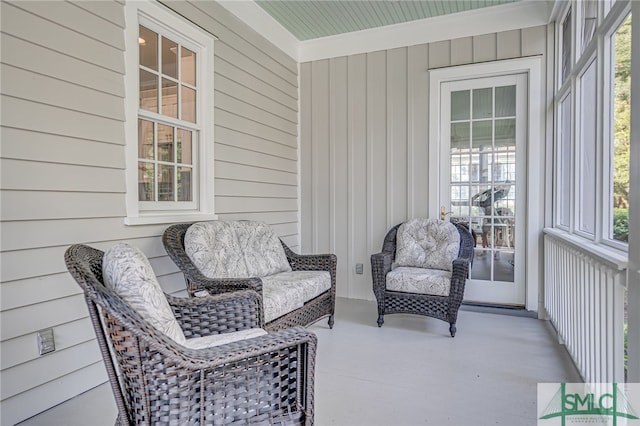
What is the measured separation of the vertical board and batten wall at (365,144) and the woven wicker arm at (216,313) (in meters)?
2.64

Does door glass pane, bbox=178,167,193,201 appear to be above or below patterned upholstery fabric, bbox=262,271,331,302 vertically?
above

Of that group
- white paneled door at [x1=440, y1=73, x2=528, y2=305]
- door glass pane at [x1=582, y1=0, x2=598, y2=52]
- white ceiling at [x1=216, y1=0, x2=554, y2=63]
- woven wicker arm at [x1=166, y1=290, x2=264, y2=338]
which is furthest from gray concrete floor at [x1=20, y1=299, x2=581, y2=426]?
white ceiling at [x1=216, y1=0, x2=554, y2=63]

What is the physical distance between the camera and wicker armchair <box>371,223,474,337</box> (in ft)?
10.6

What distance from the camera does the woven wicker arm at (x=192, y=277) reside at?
2.44m

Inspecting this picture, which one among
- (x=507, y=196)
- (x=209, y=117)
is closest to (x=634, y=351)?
(x=507, y=196)

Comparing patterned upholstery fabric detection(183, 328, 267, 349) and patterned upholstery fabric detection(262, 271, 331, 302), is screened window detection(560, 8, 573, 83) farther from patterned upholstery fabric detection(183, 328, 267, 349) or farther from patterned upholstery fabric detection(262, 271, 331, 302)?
patterned upholstery fabric detection(183, 328, 267, 349)

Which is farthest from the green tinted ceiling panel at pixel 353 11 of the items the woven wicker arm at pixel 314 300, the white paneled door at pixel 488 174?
the woven wicker arm at pixel 314 300

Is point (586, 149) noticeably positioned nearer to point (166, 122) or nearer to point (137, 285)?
point (137, 285)

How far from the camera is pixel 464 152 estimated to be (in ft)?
13.7

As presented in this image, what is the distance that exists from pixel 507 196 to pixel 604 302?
236 centimetres

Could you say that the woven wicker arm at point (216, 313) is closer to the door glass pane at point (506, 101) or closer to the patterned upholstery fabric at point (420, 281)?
the patterned upholstery fabric at point (420, 281)

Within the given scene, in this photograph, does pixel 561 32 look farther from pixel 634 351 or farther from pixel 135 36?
pixel 135 36

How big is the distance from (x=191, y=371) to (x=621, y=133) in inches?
86.3

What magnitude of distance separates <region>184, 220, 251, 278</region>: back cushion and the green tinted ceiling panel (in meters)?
2.27
